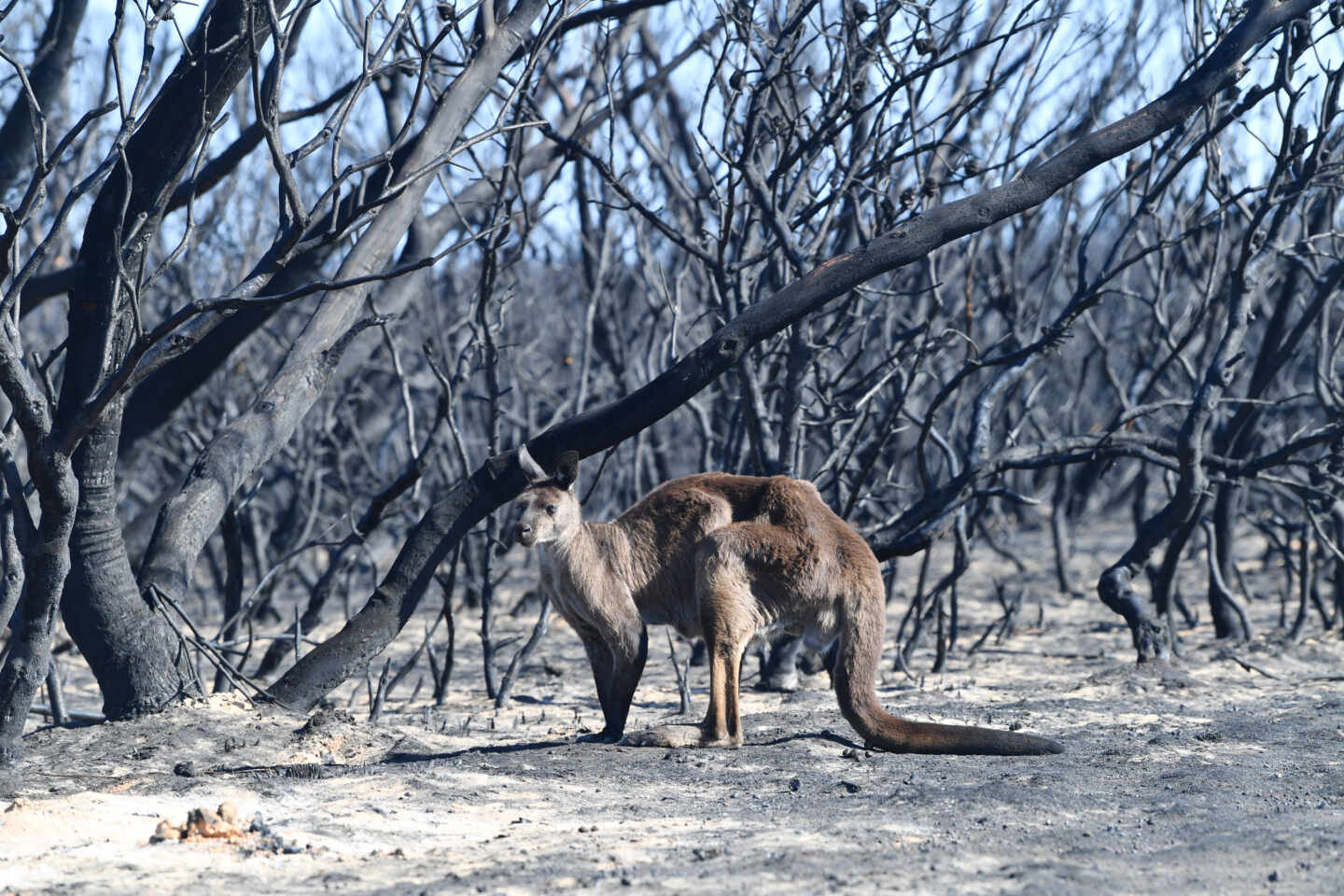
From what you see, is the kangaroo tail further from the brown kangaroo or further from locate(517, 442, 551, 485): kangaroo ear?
locate(517, 442, 551, 485): kangaroo ear

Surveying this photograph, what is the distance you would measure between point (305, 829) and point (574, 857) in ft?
3.03

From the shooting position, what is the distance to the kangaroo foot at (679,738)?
18.7 feet

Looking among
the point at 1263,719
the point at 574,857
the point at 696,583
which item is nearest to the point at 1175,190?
the point at 1263,719

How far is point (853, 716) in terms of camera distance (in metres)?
5.58

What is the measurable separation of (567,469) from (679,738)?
1262mm

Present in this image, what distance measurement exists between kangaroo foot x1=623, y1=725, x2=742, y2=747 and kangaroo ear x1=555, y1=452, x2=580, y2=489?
115 cm

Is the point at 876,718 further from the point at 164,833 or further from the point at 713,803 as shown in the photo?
the point at 164,833

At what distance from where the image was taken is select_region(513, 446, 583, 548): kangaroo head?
225 inches

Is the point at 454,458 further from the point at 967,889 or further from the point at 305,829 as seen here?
the point at 967,889

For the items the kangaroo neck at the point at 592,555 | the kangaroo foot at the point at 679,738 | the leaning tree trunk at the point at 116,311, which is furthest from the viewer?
the kangaroo neck at the point at 592,555

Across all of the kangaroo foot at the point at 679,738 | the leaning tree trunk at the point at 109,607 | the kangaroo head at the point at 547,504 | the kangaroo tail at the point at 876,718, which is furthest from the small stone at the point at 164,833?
the kangaroo tail at the point at 876,718

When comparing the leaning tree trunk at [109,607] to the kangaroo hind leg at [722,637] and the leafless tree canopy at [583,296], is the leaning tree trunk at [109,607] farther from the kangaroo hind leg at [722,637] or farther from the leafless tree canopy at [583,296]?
the kangaroo hind leg at [722,637]

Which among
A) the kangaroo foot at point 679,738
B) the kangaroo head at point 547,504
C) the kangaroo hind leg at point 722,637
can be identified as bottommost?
the kangaroo foot at point 679,738

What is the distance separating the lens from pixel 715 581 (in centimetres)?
574
